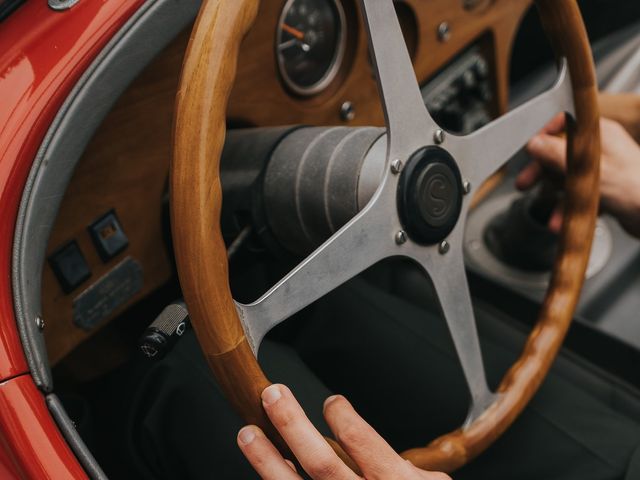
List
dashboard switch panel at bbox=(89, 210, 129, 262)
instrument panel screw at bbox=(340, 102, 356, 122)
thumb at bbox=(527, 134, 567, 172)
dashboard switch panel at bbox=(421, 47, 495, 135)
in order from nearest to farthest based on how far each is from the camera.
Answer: dashboard switch panel at bbox=(89, 210, 129, 262), thumb at bbox=(527, 134, 567, 172), instrument panel screw at bbox=(340, 102, 356, 122), dashboard switch panel at bbox=(421, 47, 495, 135)

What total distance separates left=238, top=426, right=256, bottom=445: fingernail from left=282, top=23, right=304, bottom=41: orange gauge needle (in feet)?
2.12

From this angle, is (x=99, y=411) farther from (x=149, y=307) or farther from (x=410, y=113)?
(x=410, y=113)

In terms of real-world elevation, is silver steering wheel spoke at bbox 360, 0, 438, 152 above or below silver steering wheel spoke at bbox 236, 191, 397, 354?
above

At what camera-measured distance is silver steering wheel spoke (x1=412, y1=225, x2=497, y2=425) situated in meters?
0.76

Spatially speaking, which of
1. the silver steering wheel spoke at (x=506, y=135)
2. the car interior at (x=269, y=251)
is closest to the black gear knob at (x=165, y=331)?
the car interior at (x=269, y=251)

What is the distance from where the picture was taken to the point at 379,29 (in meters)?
0.65

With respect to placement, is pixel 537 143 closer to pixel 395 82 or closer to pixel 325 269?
pixel 395 82

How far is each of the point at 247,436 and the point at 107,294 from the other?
0.44 meters

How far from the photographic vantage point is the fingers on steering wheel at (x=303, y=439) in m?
0.55

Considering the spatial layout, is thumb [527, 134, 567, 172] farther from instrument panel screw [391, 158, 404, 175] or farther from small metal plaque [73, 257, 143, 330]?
small metal plaque [73, 257, 143, 330]

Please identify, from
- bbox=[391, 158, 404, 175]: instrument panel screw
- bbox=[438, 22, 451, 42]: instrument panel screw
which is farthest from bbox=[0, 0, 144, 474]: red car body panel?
bbox=[438, 22, 451, 42]: instrument panel screw

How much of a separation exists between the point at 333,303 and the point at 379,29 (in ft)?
1.84

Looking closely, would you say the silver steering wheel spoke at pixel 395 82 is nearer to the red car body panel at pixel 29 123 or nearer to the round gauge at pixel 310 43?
the red car body panel at pixel 29 123

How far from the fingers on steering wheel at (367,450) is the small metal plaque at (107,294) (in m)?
0.45
